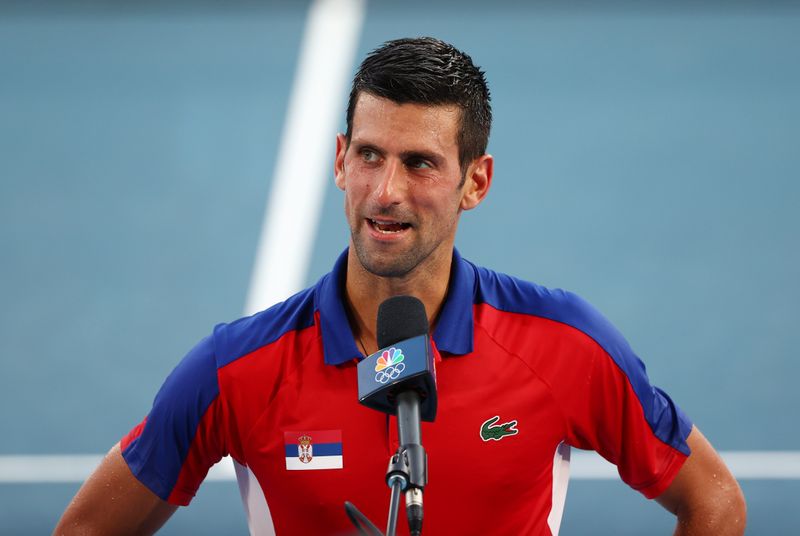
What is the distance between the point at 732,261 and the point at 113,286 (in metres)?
4.17

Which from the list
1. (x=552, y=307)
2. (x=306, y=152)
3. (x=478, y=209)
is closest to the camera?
(x=552, y=307)

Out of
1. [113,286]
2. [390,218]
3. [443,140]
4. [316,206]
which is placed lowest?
[113,286]

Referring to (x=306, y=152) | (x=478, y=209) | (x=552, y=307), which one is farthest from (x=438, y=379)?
(x=306, y=152)

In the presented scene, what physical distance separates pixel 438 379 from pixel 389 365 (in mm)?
1000

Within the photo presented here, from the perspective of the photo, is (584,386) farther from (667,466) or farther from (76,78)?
(76,78)

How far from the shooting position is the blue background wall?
782cm

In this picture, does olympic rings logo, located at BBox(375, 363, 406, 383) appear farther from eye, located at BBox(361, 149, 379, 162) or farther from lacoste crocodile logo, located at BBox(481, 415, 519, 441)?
lacoste crocodile logo, located at BBox(481, 415, 519, 441)

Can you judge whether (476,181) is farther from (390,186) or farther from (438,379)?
(438,379)

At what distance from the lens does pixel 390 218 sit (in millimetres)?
3514

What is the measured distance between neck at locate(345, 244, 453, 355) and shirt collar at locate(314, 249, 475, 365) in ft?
0.10

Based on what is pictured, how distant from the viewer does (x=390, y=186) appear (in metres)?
3.48

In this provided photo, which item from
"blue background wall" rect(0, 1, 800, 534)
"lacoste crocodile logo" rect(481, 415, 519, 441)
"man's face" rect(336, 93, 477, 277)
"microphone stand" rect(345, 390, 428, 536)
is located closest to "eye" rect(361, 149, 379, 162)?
"man's face" rect(336, 93, 477, 277)

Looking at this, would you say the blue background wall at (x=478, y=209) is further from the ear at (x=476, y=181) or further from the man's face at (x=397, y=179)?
the man's face at (x=397, y=179)

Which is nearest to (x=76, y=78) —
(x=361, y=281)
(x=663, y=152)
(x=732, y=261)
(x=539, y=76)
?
(x=539, y=76)
